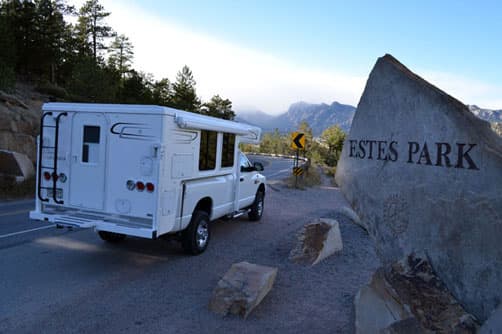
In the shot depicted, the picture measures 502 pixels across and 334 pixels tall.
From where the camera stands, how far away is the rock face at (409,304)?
10.9 ft

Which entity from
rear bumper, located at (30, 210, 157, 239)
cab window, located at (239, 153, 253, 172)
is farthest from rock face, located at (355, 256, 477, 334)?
cab window, located at (239, 153, 253, 172)

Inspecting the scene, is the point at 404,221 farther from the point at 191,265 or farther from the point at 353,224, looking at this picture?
the point at 353,224

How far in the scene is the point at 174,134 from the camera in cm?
654

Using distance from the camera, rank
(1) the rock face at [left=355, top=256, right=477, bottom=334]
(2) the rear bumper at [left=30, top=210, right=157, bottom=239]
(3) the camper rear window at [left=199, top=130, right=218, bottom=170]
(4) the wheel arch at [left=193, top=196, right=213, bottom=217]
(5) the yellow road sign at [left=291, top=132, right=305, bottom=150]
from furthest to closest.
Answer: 1. (5) the yellow road sign at [left=291, top=132, right=305, bottom=150]
2. (4) the wheel arch at [left=193, top=196, right=213, bottom=217]
3. (3) the camper rear window at [left=199, top=130, right=218, bottom=170]
4. (2) the rear bumper at [left=30, top=210, right=157, bottom=239]
5. (1) the rock face at [left=355, top=256, right=477, bottom=334]

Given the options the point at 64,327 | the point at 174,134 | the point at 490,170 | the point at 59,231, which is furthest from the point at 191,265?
the point at 490,170

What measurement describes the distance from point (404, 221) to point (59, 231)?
24.4 ft

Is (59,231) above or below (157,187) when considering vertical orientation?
below

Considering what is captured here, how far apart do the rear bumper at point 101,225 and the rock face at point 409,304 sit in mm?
3508

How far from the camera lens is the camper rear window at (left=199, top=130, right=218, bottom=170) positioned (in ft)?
24.6

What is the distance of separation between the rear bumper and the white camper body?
0.6 inches

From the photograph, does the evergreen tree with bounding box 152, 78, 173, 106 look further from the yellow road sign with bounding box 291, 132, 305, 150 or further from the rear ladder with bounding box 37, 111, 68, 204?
the rear ladder with bounding box 37, 111, 68, 204

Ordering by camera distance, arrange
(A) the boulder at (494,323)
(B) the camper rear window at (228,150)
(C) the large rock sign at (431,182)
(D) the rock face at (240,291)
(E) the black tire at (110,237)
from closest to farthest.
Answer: (A) the boulder at (494,323) < (C) the large rock sign at (431,182) < (D) the rock face at (240,291) < (E) the black tire at (110,237) < (B) the camper rear window at (228,150)

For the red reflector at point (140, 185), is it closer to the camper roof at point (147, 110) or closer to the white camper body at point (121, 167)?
the white camper body at point (121, 167)

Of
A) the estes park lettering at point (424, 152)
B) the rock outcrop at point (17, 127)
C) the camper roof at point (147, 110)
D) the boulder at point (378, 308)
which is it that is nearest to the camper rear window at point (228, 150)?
the camper roof at point (147, 110)
